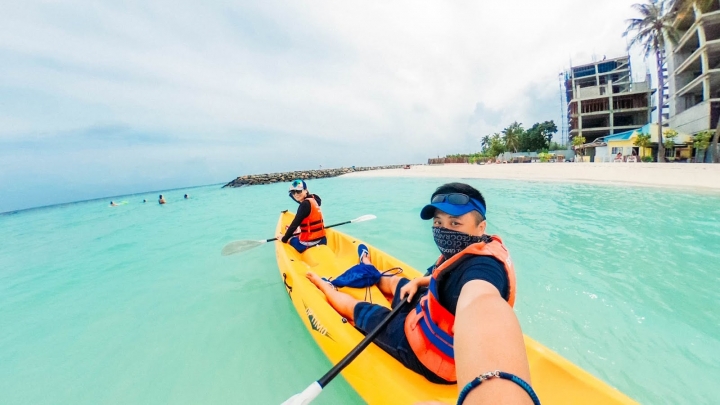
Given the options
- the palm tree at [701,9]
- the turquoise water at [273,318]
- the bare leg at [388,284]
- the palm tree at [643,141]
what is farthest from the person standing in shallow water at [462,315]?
the palm tree at [643,141]

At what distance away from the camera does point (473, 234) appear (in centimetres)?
166

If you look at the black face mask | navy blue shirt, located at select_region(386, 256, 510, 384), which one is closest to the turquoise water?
navy blue shirt, located at select_region(386, 256, 510, 384)

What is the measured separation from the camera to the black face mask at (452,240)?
5.35ft

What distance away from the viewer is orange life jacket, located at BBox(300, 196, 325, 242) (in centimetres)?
482

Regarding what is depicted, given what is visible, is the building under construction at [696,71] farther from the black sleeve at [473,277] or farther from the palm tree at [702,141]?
the black sleeve at [473,277]

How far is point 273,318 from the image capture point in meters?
4.02

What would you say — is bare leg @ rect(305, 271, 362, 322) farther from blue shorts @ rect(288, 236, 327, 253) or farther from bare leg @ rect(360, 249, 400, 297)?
blue shorts @ rect(288, 236, 327, 253)

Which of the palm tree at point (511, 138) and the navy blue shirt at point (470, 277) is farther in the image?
the palm tree at point (511, 138)

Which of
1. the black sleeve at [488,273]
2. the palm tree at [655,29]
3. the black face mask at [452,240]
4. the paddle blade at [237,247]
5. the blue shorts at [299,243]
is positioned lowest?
the paddle blade at [237,247]

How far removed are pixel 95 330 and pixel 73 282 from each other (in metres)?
4.04

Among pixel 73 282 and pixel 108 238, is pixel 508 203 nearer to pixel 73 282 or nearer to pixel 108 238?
pixel 73 282

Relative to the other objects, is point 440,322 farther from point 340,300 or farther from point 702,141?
point 702,141

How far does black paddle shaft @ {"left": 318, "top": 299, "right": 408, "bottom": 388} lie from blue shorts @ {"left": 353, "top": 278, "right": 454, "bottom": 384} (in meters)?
0.08

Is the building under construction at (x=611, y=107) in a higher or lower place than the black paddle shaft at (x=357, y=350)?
higher
